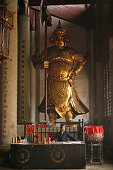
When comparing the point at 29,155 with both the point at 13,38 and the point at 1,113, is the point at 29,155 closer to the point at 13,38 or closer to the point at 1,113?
the point at 1,113

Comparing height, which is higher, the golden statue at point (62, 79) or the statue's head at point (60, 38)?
the statue's head at point (60, 38)

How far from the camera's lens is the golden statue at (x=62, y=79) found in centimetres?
1139

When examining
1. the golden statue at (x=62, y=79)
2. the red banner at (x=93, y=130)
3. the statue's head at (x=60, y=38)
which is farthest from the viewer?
the statue's head at (x=60, y=38)

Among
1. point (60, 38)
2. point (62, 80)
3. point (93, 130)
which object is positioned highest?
point (60, 38)

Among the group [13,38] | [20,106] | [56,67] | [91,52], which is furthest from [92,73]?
[13,38]

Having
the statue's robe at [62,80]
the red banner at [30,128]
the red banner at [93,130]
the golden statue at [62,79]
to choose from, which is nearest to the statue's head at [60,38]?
the golden statue at [62,79]

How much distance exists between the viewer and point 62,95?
11.5 meters

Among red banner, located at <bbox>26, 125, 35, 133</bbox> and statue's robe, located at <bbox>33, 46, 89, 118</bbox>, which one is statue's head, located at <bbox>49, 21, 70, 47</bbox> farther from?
red banner, located at <bbox>26, 125, 35, 133</bbox>

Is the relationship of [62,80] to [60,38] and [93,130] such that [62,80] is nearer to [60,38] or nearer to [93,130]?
[60,38]

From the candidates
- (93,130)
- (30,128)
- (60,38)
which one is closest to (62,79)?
(60,38)

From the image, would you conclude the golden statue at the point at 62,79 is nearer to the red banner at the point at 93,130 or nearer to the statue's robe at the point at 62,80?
the statue's robe at the point at 62,80

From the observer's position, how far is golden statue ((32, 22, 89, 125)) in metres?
11.4

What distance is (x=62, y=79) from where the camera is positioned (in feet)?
38.0

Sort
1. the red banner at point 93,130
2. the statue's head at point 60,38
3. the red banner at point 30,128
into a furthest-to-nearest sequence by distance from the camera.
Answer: the statue's head at point 60,38 < the red banner at point 93,130 < the red banner at point 30,128
